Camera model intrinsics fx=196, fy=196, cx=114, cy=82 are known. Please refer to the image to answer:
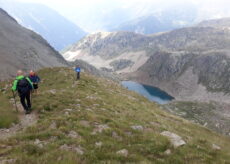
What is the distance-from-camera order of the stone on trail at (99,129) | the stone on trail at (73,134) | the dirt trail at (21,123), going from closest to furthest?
the stone on trail at (73,134) < the stone on trail at (99,129) < the dirt trail at (21,123)

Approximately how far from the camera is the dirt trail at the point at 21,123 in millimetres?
12859

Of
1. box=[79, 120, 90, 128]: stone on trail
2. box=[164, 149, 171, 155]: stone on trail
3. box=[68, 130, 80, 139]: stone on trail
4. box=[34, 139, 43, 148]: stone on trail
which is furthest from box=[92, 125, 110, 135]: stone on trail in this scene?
box=[164, 149, 171, 155]: stone on trail

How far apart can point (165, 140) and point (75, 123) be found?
232 inches

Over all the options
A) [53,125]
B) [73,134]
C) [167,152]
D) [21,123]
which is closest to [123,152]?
[167,152]

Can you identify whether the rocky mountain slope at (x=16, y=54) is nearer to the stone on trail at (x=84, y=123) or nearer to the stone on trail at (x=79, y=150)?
the stone on trail at (x=84, y=123)

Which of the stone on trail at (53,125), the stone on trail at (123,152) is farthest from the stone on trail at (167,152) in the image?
the stone on trail at (53,125)

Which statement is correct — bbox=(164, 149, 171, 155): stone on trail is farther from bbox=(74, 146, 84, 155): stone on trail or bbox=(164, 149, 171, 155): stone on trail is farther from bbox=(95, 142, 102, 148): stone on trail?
bbox=(74, 146, 84, 155): stone on trail

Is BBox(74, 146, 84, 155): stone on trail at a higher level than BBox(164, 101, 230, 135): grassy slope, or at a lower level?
higher

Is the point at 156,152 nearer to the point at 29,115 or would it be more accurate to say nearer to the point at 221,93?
the point at 29,115

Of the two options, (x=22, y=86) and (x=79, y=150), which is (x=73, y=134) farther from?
(x=22, y=86)

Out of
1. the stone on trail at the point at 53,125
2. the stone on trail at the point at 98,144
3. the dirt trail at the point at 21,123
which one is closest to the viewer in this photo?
the stone on trail at the point at 98,144

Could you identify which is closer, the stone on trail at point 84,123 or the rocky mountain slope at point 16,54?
the stone on trail at point 84,123

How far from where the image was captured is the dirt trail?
12.9 metres

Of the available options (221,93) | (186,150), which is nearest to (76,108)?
(186,150)
